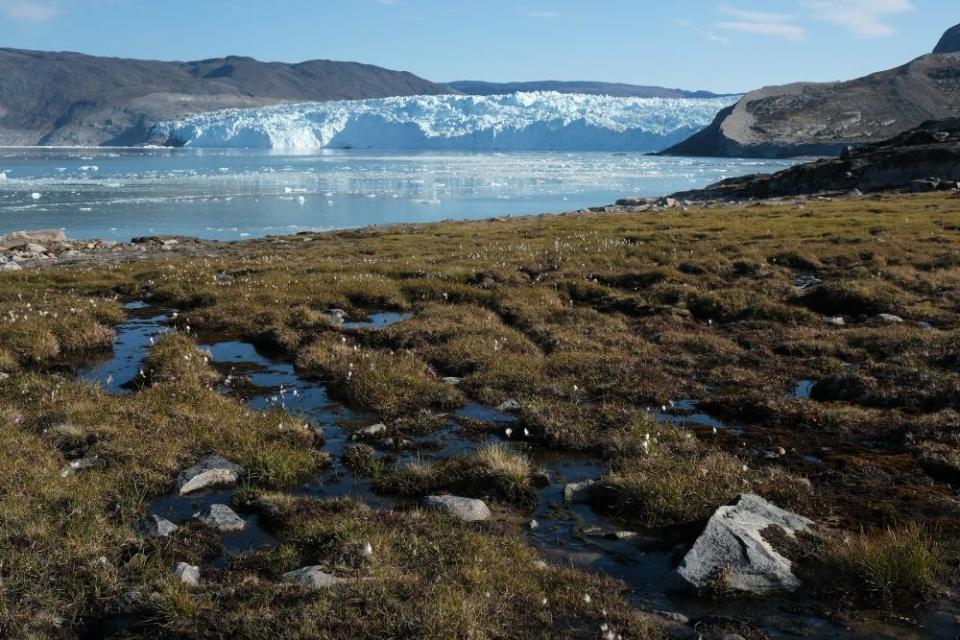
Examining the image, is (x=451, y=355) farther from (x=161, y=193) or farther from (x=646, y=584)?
(x=161, y=193)

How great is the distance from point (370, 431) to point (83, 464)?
3.37 meters

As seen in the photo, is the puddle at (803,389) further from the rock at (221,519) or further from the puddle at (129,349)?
the puddle at (129,349)

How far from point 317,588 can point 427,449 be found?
11.6 ft

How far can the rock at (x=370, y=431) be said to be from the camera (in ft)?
31.2

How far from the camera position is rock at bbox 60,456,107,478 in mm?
7781

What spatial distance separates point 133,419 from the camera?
9.45 meters

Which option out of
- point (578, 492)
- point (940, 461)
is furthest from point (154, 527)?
point (940, 461)

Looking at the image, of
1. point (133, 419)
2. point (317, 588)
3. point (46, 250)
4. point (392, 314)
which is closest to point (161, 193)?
point (46, 250)

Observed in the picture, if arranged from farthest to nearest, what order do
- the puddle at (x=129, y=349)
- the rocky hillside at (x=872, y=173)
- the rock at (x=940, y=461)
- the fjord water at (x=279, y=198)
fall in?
the rocky hillside at (x=872, y=173) < the fjord water at (x=279, y=198) < the puddle at (x=129, y=349) < the rock at (x=940, y=461)

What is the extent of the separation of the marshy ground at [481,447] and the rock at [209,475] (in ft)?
0.45

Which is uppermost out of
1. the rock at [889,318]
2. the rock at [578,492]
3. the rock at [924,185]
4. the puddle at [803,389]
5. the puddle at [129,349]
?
the rock at [924,185]

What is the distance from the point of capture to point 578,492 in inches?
310

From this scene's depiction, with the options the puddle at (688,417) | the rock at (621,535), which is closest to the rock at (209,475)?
the rock at (621,535)

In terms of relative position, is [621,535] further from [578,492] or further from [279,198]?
[279,198]
